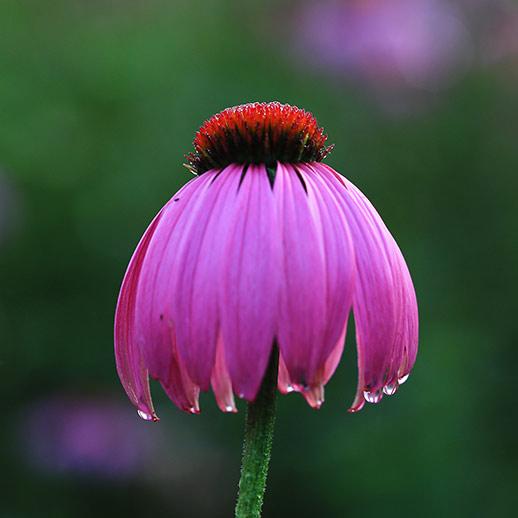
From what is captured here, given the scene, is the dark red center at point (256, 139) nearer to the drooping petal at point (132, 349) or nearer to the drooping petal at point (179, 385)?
the drooping petal at point (132, 349)

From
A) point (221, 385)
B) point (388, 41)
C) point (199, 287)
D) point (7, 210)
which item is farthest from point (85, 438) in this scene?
point (199, 287)

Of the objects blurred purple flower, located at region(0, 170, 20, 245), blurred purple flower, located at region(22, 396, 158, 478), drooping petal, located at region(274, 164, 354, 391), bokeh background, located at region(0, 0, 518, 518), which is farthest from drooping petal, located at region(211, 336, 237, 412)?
blurred purple flower, located at region(0, 170, 20, 245)

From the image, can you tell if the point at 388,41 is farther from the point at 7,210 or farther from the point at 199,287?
the point at 199,287

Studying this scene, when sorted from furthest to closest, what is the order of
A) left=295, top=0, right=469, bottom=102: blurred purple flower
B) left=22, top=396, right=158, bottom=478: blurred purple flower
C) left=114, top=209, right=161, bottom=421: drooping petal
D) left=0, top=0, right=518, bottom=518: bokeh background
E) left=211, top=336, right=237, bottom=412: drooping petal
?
1. left=295, top=0, right=469, bottom=102: blurred purple flower
2. left=22, top=396, right=158, bottom=478: blurred purple flower
3. left=0, top=0, right=518, bottom=518: bokeh background
4. left=211, top=336, right=237, bottom=412: drooping petal
5. left=114, top=209, right=161, bottom=421: drooping petal

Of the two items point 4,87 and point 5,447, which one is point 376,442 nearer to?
point 5,447

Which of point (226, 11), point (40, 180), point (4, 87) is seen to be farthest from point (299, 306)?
point (226, 11)

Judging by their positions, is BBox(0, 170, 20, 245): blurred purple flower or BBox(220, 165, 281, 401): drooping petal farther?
BBox(0, 170, 20, 245): blurred purple flower

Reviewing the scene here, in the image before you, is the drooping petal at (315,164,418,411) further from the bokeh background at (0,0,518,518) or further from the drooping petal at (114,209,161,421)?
the bokeh background at (0,0,518,518)

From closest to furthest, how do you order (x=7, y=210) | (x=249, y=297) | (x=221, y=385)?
(x=249, y=297) < (x=221, y=385) < (x=7, y=210)
